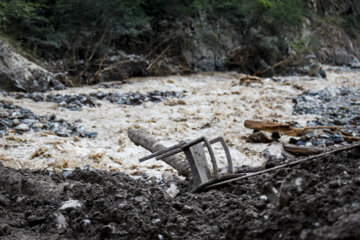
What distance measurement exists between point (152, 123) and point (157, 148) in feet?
9.23

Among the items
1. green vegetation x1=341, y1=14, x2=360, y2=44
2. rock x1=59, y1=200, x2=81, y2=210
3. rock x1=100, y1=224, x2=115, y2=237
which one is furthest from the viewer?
green vegetation x1=341, y1=14, x2=360, y2=44

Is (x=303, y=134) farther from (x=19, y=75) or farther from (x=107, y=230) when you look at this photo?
(x=19, y=75)

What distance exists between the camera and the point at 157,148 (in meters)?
3.39

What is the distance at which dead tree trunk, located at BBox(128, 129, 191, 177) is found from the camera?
121 inches

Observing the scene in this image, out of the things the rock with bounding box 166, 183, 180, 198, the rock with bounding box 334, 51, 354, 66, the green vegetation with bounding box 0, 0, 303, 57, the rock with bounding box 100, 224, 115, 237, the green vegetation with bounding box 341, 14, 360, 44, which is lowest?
the rock with bounding box 166, 183, 180, 198

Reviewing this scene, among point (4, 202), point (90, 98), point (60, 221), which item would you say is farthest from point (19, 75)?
point (60, 221)

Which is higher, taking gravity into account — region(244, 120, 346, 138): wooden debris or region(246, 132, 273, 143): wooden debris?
region(244, 120, 346, 138): wooden debris

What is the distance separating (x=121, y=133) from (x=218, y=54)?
10264 millimetres

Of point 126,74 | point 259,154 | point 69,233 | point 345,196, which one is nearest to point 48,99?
point 126,74

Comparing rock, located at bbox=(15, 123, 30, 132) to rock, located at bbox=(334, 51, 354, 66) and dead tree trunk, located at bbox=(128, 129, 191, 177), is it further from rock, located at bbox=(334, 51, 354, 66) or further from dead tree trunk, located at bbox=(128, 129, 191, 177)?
rock, located at bbox=(334, 51, 354, 66)

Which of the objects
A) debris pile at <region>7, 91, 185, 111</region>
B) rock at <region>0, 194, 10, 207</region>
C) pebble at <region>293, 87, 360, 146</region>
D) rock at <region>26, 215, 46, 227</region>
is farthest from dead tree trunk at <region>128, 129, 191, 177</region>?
debris pile at <region>7, 91, 185, 111</region>

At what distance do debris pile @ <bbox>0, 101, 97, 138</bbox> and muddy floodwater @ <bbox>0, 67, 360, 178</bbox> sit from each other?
0.17 m

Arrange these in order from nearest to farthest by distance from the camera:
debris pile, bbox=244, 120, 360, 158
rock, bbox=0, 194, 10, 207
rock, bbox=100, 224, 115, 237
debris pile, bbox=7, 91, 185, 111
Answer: rock, bbox=100, 224, 115, 237
rock, bbox=0, 194, 10, 207
debris pile, bbox=244, 120, 360, 158
debris pile, bbox=7, 91, 185, 111

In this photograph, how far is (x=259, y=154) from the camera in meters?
4.57
